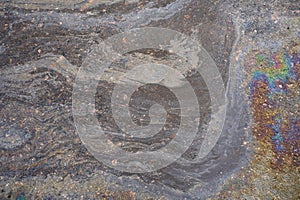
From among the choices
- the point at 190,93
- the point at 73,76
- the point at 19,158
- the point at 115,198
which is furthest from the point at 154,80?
the point at 19,158

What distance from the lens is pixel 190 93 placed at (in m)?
2.51

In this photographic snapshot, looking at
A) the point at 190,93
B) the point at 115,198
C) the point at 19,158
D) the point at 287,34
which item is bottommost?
the point at 115,198

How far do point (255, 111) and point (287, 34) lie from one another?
22.7 inches

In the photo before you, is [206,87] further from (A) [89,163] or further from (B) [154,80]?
(A) [89,163]

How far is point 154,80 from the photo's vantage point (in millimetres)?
2555

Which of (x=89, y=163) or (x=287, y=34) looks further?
(x=287, y=34)

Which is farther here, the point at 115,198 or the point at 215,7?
the point at 215,7

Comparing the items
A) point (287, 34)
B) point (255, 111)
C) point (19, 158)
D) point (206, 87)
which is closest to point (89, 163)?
point (19, 158)

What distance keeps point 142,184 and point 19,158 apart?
801 millimetres

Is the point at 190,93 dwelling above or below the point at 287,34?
below

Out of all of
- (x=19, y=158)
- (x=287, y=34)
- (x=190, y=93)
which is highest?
(x=287, y=34)

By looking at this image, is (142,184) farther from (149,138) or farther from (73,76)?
(73,76)

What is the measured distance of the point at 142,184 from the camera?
2.35m

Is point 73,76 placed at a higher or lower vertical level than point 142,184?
higher
